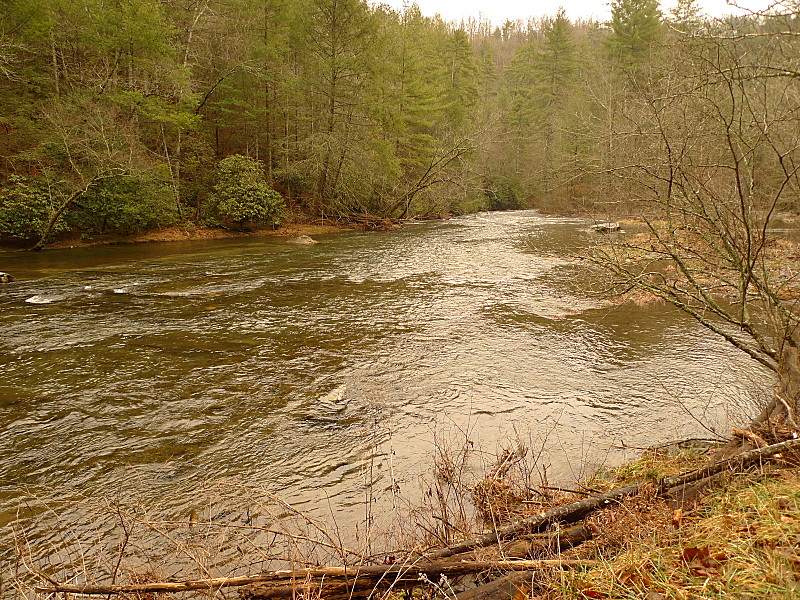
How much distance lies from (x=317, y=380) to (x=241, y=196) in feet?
63.3

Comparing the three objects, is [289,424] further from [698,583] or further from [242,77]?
[242,77]

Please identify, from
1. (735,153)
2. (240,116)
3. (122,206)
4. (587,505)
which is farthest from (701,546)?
(240,116)

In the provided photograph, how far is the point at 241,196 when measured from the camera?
23.7m

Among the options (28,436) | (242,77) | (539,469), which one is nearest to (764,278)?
(539,469)

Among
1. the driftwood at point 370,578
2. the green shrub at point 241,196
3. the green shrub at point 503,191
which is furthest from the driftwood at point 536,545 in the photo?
the green shrub at point 503,191

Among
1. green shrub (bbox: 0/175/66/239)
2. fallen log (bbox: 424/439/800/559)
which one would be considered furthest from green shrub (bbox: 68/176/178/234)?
fallen log (bbox: 424/439/800/559)

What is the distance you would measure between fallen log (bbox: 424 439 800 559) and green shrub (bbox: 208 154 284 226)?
23208mm

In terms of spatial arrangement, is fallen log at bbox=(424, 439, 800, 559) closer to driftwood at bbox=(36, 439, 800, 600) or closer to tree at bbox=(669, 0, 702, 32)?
driftwood at bbox=(36, 439, 800, 600)

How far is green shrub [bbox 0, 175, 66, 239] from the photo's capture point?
16469 mm

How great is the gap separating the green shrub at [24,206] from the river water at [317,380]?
543 centimetres

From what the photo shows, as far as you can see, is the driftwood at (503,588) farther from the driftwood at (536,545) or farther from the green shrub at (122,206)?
the green shrub at (122,206)

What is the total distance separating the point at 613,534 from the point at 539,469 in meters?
1.60

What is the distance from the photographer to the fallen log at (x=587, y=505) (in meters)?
2.70

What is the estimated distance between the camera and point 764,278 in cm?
414
